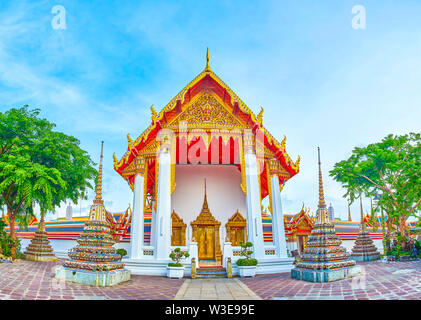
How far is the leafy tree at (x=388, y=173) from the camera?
13266 mm

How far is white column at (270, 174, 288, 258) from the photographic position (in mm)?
11617

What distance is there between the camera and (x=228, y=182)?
50.1ft

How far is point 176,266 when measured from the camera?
998cm

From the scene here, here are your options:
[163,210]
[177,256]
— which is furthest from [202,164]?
[177,256]

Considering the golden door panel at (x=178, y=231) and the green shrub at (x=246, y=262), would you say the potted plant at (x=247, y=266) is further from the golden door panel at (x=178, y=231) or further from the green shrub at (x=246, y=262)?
the golden door panel at (x=178, y=231)

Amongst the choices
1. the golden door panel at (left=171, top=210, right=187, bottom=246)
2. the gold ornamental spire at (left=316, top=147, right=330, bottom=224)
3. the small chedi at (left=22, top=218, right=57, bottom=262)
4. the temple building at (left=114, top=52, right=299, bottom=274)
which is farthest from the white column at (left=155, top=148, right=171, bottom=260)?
the small chedi at (left=22, top=218, right=57, bottom=262)

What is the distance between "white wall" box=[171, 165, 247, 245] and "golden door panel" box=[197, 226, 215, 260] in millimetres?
482

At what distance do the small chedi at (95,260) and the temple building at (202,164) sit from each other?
9.37 ft

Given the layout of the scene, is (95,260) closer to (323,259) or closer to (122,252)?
(122,252)

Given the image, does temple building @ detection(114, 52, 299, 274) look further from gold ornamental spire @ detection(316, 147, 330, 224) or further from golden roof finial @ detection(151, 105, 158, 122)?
gold ornamental spire @ detection(316, 147, 330, 224)

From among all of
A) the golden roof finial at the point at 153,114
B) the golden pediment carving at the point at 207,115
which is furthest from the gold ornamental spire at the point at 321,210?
the golden roof finial at the point at 153,114

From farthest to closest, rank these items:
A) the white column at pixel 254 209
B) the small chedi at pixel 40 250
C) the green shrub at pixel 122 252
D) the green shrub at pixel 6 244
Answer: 1. the small chedi at pixel 40 250
2. the green shrub at pixel 122 252
3. the green shrub at pixel 6 244
4. the white column at pixel 254 209

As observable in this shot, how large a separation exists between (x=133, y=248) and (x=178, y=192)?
14.2 ft
